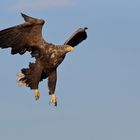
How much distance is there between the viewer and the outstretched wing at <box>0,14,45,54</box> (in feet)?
43.3

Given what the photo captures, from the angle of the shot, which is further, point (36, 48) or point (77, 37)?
point (77, 37)

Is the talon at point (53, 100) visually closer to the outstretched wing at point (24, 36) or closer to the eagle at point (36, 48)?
the eagle at point (36, 48)

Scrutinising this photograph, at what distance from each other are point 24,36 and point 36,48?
1.83 feet

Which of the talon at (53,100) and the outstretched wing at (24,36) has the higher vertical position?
the outstretched wing at (24,36)

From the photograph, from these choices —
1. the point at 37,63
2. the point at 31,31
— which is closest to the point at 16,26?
the point at 31,31

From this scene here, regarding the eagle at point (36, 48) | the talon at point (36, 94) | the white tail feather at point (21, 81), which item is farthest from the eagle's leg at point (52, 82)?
the white tail feather at point (21, 81)

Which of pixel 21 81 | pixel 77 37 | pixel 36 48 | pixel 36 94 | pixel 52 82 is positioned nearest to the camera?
pixel 36 94

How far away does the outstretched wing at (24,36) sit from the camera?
43.3 feet

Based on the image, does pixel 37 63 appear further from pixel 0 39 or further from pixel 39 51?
pixel 0 39

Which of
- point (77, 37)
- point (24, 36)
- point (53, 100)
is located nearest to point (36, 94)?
point (53, 100)

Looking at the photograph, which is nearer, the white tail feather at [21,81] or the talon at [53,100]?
the talon at [53,100]

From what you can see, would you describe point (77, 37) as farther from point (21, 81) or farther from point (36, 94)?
point (36, 94)

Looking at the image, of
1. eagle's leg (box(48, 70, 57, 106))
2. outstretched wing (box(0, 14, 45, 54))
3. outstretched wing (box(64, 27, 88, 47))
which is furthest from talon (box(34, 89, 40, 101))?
outstretched wing (box(64, 27, 88, 47))

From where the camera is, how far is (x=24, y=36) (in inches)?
524
